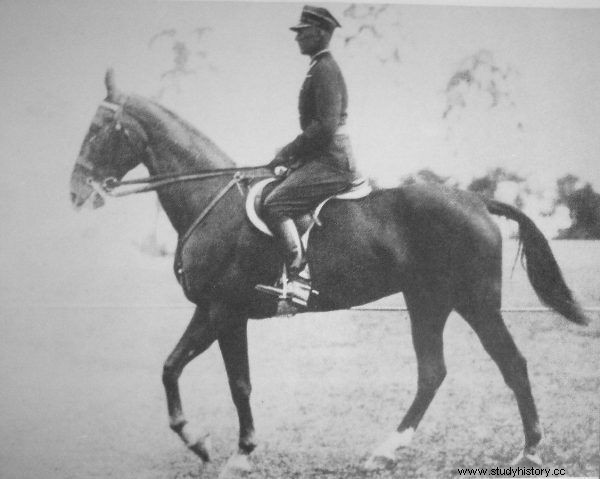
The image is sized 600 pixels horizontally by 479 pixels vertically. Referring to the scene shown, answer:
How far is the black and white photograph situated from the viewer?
2.93 m

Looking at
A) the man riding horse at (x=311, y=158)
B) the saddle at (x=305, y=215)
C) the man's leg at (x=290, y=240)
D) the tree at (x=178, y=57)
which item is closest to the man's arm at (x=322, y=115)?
the man riding horse at (x=311, y=158)

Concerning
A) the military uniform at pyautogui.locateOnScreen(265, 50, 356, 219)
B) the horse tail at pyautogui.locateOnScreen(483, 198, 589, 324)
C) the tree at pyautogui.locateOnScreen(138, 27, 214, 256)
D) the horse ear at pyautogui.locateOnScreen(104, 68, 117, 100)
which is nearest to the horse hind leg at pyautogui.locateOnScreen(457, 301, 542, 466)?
the horse tail at pyautogui.locateOnScreen(483, 198, 589, 324)

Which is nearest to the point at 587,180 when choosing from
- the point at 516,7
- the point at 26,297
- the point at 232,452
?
the point at 516,7

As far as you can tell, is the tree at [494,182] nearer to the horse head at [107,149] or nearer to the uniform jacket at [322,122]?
the uniform jacket at [322,122]

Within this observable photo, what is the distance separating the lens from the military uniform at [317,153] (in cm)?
283

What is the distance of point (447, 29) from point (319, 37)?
80 cm

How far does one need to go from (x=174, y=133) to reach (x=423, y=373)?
1.67 meters

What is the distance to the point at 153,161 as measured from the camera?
299 cm

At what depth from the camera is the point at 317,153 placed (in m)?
2.91

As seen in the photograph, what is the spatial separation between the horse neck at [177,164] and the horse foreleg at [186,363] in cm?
46

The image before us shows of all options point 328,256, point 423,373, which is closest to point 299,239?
point 328,256

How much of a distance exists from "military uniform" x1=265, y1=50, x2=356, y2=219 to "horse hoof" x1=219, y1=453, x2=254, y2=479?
119 cm

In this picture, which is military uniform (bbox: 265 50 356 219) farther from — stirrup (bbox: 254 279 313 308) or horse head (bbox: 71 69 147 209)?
horse head (bbox: 71 69 147 209)

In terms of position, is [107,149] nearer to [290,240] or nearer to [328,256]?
[290,240]
